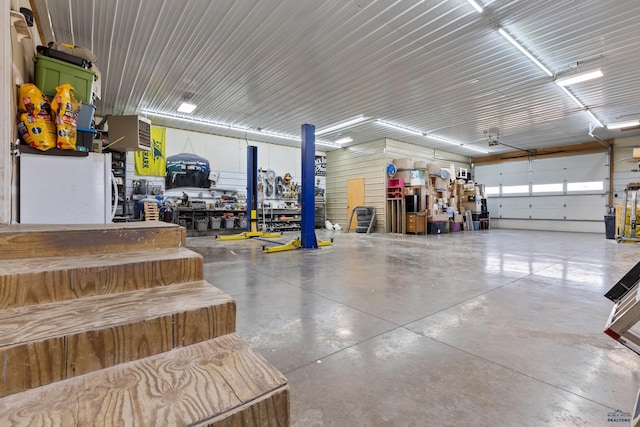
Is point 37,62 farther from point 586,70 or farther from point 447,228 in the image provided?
point 447,228

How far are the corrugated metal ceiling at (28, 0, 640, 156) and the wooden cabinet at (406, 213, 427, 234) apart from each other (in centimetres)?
348

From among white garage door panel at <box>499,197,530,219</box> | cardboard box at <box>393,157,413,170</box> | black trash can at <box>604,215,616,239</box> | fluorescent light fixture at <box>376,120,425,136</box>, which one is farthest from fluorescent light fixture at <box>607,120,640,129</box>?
cardboard box at <box>393,157,413,170</box>

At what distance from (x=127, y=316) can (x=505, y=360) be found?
1.98 metres

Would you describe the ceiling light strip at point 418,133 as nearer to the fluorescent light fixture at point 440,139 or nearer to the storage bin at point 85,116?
the fluorescent light fixture at point 440,139

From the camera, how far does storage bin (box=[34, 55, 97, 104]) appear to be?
294 centimetres

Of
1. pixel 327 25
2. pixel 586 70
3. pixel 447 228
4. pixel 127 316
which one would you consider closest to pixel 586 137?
pixel 447 228

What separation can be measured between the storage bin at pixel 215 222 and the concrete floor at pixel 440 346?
6.33m

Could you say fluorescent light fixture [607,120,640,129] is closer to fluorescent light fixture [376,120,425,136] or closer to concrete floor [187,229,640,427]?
fluorescent light fixture [376,120,425,136]

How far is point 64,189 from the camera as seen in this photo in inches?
116

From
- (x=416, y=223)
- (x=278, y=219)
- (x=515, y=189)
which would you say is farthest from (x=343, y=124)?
(x=515, y=189)

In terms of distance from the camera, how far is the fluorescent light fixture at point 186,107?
7.73m

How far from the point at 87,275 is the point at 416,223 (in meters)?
10.3

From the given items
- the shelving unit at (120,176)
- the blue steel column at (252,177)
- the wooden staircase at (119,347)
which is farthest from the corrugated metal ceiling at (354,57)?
the wooden staircase at (119,347)

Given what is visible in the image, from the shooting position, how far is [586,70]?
588cm
